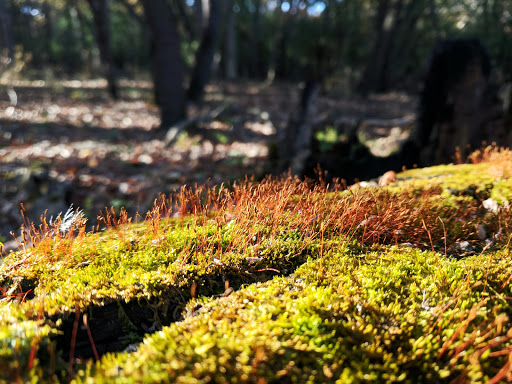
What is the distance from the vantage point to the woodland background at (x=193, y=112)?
6.32 m

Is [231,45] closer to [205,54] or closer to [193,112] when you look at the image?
[205,54]

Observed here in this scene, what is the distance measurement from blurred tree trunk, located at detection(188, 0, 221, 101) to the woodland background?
1.6 inches

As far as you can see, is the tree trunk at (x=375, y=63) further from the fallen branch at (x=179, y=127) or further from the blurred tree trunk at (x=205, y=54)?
the fallen branch at (x=179, y=127)

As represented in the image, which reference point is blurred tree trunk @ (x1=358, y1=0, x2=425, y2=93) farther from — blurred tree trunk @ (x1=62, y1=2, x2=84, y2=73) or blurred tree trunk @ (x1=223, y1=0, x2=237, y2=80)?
blurred tree trunk @ (x1=62, y1=2, x2=84, y2=73)

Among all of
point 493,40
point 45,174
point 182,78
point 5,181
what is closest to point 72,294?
point 45,174

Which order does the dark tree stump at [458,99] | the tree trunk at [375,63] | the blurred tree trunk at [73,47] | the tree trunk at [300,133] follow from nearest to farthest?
1. the dark tree stump at [458,99]
2. the tree trunk at [300,133]
3. the tree trunk at [375,63]
4. the blurred tree trunk at [73,47]

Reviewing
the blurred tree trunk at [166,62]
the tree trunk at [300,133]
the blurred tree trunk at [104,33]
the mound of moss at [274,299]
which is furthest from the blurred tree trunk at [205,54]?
the mound of moss at [274,299]

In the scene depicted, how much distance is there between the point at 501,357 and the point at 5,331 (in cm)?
256

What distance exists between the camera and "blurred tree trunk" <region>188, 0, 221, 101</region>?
11.4 meters

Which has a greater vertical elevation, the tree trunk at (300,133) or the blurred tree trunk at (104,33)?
the blurred tree trunk at (104,33)

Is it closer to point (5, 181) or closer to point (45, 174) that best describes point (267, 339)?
point (45, 174)

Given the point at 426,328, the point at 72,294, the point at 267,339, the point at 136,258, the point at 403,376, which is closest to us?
the point at 403,376

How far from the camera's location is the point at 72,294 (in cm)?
207

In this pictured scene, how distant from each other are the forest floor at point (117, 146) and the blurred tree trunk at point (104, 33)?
3.28ft
